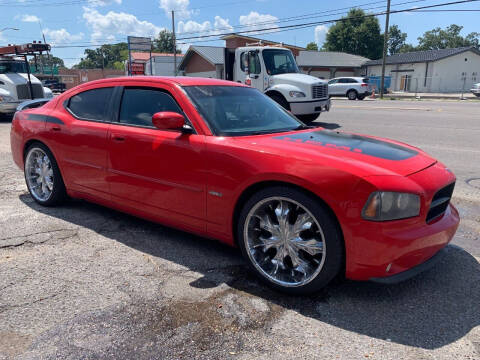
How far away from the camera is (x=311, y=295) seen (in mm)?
2879

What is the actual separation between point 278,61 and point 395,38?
4295 inches

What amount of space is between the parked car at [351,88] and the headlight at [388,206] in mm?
28504

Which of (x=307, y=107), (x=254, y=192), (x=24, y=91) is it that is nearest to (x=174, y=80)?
(x=254, y=192)

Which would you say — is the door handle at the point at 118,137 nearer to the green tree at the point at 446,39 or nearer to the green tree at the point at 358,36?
the green tree at the point at 358,36

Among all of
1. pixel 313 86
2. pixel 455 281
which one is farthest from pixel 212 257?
pixel 313 86

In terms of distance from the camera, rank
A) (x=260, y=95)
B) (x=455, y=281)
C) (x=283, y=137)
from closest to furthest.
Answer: (x=455, y=281)
(x=283, y=137)
(x=260, y=95)

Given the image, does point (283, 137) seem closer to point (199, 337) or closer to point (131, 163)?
point (131, 163)

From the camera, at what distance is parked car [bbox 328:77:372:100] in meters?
30.3

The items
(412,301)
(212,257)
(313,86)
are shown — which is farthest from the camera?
(313,86)

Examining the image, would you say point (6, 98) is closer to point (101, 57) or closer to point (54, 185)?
point (54, 185)

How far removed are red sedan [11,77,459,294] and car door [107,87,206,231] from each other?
11 millimetres

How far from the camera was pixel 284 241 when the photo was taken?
2916 mm

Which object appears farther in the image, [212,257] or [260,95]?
[260,95]

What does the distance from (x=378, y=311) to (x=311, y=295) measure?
0.46m
